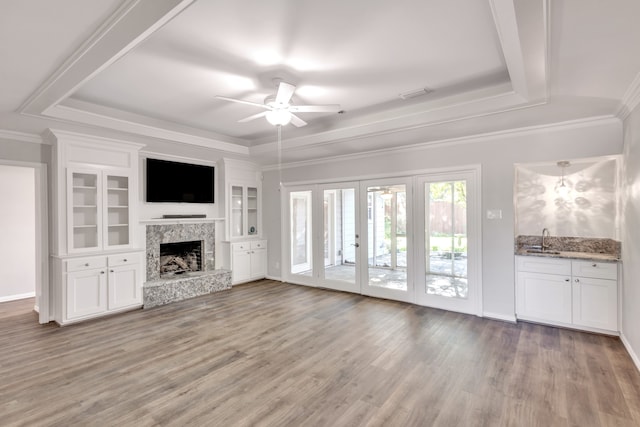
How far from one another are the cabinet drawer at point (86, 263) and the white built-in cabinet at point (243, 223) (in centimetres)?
221

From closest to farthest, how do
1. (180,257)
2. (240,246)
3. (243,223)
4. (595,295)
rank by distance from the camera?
1. (595,295)
2. (180,257)
3. (240,246)
4. (243,223)

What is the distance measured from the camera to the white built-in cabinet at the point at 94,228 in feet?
13.8

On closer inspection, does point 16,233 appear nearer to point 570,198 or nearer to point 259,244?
point 259,244

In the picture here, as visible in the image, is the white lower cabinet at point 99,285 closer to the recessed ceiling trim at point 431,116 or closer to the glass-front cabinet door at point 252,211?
the glass-front cabinet door at point 252,211

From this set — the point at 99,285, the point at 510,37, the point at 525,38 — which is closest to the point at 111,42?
the point at 510,37

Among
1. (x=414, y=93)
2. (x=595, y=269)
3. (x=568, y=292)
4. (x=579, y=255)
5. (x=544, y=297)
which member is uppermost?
(x=414, y=93)

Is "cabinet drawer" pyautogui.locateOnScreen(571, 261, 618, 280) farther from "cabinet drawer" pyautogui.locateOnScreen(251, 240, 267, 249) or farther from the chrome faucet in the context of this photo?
"cabinet drawer" pyautogui.locateOnScreen(251, 240, 267, 249)

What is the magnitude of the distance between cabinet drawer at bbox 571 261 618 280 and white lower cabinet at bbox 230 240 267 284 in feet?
17.7

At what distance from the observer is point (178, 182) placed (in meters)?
5.65

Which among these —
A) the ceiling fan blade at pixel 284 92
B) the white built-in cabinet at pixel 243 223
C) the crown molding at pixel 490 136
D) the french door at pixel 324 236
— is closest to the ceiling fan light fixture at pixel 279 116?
the ceiling fan blade at pixel 284 92

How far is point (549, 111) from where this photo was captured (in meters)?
3.48

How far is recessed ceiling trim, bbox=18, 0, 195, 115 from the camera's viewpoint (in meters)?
1.86

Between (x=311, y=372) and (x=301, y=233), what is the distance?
3.80 meters

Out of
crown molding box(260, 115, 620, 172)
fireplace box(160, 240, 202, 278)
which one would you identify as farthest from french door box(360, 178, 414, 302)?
fireplace box(160, 240, 202, 278)
